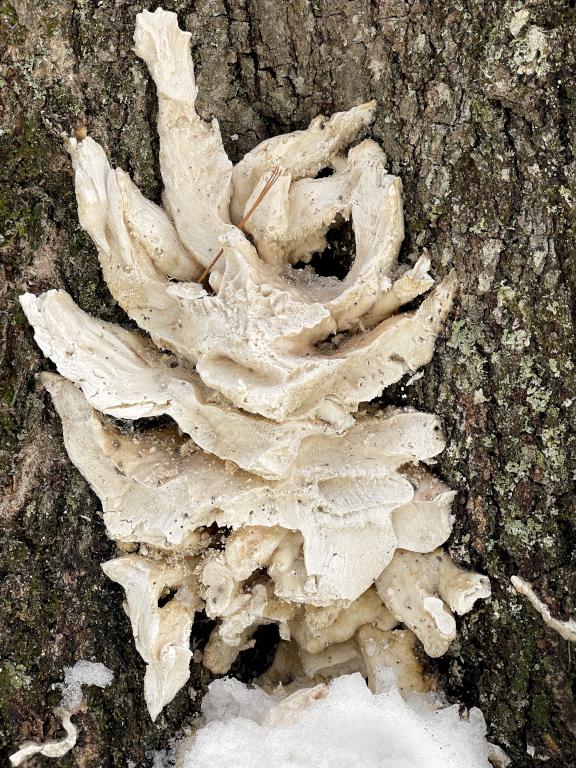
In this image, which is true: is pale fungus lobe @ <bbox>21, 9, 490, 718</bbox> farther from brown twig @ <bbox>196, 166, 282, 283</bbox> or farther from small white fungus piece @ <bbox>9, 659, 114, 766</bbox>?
small white fungus piece @ <bbox>9, 659, 114, 766</bbox>

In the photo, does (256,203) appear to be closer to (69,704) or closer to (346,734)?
(346,734)

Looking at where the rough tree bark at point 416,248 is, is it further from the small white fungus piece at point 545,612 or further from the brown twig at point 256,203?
the brown twig at point 256,203

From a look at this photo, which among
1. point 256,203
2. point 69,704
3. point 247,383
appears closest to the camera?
point 247,383

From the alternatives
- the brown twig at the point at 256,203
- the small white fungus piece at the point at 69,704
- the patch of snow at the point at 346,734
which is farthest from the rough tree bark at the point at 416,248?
the brown twig at the point at 256,203

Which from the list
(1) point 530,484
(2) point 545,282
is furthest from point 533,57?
(1) point 530,484

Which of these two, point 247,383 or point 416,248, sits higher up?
point 416,248

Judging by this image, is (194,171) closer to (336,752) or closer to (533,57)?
(533,57)

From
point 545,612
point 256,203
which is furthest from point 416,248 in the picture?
point 545,612
